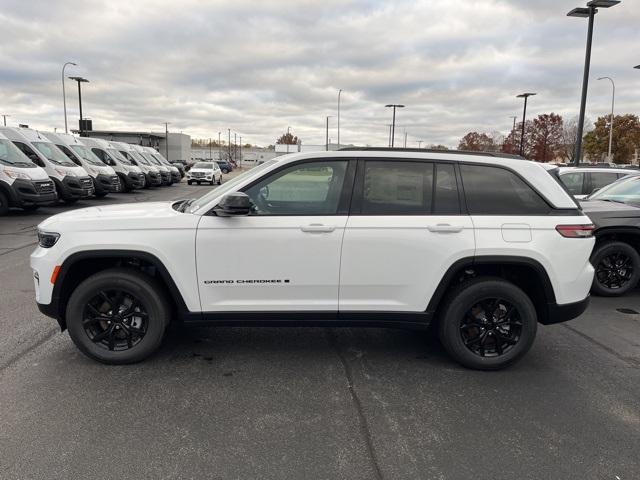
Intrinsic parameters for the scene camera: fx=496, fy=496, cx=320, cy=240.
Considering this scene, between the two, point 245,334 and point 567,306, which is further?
point 245,334

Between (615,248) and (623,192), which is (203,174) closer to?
(623,192)

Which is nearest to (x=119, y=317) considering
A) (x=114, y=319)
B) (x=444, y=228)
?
(x=114, y=319)

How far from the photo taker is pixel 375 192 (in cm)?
393

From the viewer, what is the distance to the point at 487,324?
158 inches

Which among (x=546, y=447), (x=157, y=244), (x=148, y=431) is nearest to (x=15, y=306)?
(x=157, y=244)

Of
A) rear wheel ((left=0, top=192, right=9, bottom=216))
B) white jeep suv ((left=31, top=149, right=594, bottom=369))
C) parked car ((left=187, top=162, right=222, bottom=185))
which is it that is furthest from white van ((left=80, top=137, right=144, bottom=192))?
white jeep suv ((left=31, top=149, right=594, bottom=369))

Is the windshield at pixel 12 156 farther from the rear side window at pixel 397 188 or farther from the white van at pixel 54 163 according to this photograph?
the rear side window at pixel 397 188

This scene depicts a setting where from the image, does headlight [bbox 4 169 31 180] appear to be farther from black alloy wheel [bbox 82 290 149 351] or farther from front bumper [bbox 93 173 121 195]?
black alloy wheel [bbox 82 290 149 351]

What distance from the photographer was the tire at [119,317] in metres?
3.83

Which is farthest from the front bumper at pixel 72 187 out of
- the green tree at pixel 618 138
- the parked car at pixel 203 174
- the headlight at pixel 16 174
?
the green tree at pixel 618 138

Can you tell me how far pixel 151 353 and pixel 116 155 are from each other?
2231 centimetres

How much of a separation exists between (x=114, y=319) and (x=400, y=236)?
2345mm

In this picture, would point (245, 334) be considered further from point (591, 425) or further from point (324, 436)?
point (591, 425)

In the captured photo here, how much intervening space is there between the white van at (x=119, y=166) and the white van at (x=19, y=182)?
8442 millimetres
